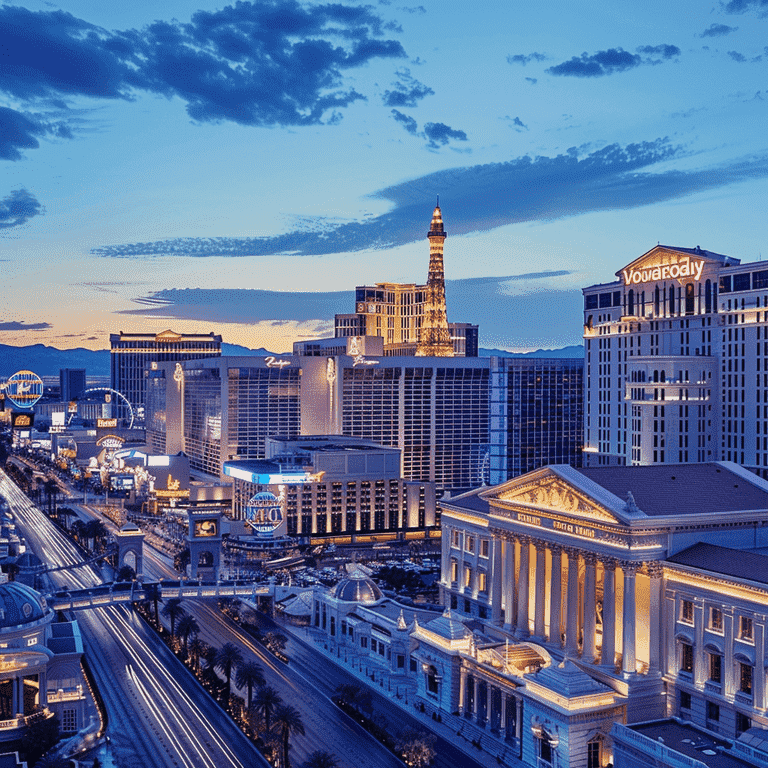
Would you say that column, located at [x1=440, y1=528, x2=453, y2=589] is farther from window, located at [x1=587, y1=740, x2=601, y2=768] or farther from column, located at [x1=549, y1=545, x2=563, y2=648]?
window, located at [x1=587, y1=740, x2=601, y2=768]

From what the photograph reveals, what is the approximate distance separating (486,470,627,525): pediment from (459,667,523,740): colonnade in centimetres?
1433

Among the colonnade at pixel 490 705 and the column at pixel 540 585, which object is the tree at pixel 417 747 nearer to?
the colonnade at pixel 490 705

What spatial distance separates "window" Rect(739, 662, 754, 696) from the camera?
6562 cm

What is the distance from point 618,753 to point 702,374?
78.1 metres

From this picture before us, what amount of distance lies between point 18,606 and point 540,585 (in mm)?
43470

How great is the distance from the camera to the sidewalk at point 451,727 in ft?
232

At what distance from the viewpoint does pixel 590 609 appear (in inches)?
3041

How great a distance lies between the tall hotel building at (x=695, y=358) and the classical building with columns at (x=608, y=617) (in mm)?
46612

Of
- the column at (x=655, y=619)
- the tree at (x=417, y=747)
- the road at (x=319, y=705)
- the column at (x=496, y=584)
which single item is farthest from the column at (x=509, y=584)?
the tree at (x=417, y=747)

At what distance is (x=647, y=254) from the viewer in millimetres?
141125

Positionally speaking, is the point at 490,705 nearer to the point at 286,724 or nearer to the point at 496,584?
the point at 496,584

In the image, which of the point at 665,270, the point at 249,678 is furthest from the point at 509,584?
the point at 665,270

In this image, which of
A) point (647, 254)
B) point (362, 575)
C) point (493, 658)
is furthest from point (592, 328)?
point (493, 658)

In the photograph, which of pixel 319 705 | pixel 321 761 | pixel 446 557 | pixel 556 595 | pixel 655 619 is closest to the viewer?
pixel 321 761
